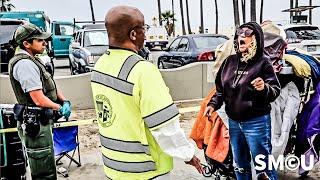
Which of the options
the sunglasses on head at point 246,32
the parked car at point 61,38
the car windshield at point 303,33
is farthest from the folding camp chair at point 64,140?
the parked car at point 61,38

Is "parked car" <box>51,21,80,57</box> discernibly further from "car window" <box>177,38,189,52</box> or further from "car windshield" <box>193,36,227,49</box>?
"car windshield" <box>193,36,227,49</box>

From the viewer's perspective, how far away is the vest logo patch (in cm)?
240

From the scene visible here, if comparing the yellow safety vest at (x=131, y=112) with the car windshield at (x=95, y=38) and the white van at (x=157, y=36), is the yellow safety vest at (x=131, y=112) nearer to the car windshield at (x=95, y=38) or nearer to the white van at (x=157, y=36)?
the car windshield at (x=95, y=38)

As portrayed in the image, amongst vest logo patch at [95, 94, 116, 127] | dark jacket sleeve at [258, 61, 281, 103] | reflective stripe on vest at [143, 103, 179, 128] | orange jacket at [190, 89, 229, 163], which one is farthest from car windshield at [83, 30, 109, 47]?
reflective stripe on vest at [143, 103, 179, 128]

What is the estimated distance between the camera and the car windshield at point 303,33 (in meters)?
13.9

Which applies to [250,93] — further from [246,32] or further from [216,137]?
[216,137]

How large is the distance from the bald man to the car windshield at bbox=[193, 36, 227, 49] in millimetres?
10939

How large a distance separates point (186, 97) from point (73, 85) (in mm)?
2386

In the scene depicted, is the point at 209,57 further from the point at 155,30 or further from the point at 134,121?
the point at 155,30

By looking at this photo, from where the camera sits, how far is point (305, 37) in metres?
14.0

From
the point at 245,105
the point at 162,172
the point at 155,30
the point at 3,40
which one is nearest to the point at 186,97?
the point at 3,40

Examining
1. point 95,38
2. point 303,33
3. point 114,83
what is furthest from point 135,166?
point 303,33

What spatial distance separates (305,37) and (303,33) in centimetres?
30

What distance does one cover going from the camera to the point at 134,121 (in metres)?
2.34
